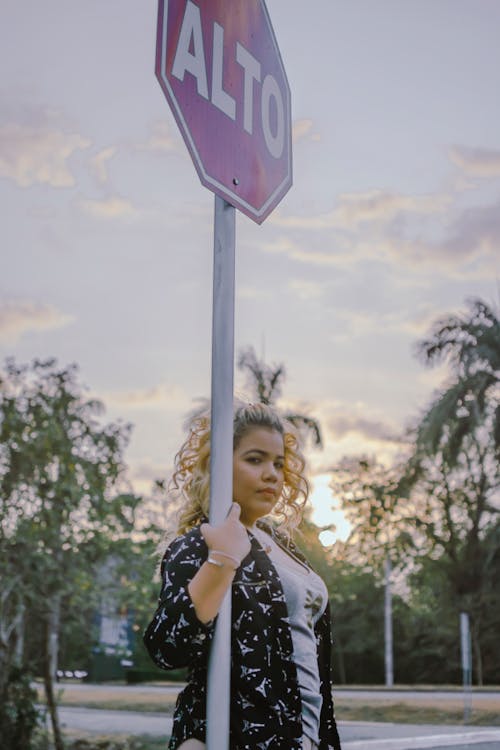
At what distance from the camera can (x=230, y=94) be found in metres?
2.04

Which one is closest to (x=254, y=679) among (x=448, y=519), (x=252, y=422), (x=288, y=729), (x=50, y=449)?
(x=288, y=729)

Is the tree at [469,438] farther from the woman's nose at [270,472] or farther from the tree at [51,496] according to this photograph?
the woman's nose at [270,472]

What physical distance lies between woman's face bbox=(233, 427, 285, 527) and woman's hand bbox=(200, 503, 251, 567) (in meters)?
0.34

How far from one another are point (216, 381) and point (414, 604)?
38.7m

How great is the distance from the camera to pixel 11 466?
10.7m

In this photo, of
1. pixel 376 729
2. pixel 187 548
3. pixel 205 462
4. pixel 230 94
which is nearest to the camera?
pixel 187 548

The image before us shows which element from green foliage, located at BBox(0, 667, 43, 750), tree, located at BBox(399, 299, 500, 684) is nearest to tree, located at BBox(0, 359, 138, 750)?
green foliage, located at BBox(0, 667, 43, 750)

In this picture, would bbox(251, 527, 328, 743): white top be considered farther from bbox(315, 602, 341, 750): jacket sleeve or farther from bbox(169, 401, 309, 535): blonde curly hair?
bbox(169, 401, 309, 535): blonde curly hair

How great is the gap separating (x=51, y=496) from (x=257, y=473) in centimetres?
906

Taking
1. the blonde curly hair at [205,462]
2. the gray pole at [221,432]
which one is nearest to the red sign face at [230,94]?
the gray pole at [221,432]

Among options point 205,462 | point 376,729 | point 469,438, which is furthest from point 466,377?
point 205,462

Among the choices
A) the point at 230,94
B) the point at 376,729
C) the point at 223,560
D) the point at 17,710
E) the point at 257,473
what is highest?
the point at 230,94

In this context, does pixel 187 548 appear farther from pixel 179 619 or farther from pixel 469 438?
pixel 469 438

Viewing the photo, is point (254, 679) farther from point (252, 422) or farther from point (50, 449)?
point (50, 449)
